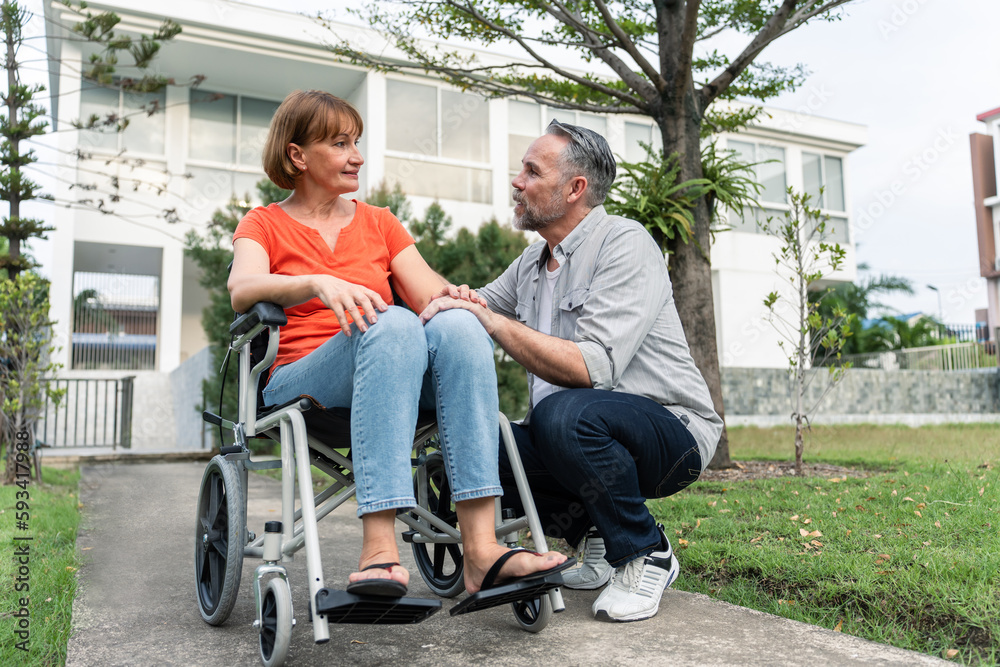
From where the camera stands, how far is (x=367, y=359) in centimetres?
161

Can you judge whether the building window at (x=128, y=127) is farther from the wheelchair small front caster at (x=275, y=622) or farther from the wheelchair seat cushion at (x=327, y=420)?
the wheelchair small front caster at (x=275, y=622)

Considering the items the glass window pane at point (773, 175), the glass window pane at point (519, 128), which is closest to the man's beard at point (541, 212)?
the glass window pane at point (519, 128)

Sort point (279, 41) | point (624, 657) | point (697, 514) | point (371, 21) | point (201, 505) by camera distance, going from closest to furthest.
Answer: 1. point (624, 657)
2. point (201, 505)
3. point (697, 514)
4. point (371, 21)
5. point (279, 41)

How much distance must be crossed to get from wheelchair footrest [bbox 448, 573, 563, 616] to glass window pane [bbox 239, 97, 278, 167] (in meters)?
12.0

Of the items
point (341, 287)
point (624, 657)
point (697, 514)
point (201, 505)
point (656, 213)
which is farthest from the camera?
point (656, 213)

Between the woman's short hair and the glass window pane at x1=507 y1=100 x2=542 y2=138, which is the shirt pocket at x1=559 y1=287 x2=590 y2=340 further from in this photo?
the glass window pane at x1=507 y1=100 x2=542 y2=138

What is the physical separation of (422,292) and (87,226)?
11.2 metres

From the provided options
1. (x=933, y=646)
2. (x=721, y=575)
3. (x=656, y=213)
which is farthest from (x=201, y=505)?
(x=656, y=213)

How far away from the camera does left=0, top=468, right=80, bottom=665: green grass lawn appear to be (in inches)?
71.5

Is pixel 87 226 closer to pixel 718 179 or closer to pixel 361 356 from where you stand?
pixel 718 179

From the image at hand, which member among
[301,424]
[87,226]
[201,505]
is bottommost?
[201,505]

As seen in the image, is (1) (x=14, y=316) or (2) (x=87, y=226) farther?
(2) (x=87, y=226)

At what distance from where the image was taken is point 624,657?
1.60 metres

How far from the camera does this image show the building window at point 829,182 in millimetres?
16328
